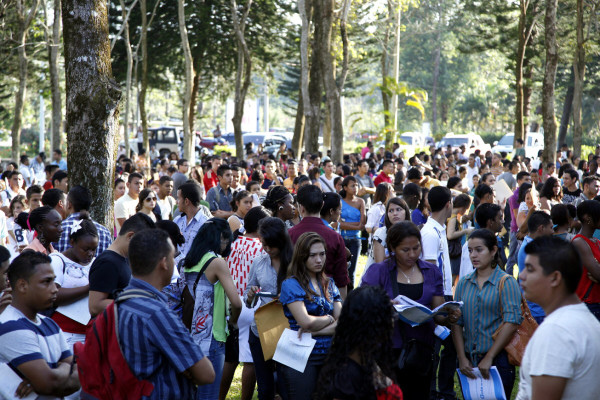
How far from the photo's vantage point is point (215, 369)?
19.1 feet

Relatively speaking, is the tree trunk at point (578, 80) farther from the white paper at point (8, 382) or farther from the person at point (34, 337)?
the white paper at point (8, 382)

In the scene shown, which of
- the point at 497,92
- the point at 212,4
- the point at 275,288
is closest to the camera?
the point at 275,288

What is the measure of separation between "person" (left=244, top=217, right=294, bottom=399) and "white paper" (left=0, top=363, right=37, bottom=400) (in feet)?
7.45

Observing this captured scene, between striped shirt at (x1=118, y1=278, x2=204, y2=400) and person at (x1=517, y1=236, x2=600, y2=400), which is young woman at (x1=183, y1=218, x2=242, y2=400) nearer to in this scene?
striped shirt at (x1=118, y1=278, x2=204, y2=400)

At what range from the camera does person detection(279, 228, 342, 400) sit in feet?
16.9

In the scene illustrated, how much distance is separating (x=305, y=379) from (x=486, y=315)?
1.57 meters

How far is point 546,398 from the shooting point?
322 cm

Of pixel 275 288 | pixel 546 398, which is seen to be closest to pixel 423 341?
pixel 275 288

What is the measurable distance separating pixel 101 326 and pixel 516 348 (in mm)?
3253

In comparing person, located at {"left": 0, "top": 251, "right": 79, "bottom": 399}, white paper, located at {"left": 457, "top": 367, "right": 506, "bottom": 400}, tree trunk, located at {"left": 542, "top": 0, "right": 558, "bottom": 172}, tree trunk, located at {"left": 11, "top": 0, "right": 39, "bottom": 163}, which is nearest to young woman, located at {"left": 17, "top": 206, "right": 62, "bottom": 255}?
person, located at {"left": 0, "top": 251, "right": 79, "bottom": 399}

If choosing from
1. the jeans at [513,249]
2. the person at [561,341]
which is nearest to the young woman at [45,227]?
the person at [561,341]

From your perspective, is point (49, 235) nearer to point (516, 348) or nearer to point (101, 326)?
point (101, 326)

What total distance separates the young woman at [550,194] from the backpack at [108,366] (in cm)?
744

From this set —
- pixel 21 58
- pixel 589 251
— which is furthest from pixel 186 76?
pixel 589 251
